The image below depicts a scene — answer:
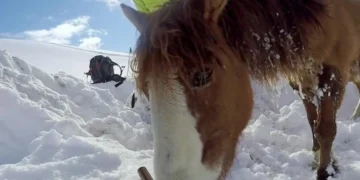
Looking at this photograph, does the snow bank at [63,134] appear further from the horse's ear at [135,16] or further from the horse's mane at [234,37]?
the horse's mane at [234,37]

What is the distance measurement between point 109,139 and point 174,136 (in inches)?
108

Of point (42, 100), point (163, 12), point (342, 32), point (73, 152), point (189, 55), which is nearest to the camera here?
point (189, 55)

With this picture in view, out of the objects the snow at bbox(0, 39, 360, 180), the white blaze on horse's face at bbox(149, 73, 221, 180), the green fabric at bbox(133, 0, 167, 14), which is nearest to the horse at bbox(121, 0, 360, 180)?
the white blaze on horse's face at bbox(149, 73, 221, 180)

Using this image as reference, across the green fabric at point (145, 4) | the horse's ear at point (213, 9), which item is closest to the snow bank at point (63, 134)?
the green fabric at point (145, 4)

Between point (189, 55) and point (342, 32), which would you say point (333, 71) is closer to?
point (342, 32)

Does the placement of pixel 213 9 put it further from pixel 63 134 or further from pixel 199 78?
pixel 63 134

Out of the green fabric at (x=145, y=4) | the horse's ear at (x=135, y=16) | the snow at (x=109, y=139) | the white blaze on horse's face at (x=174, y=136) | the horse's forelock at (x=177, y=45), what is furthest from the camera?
the green fabric at (x=145, y=4)

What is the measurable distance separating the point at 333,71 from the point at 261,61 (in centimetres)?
93

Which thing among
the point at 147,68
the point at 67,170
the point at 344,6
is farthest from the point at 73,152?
the point at 344,6

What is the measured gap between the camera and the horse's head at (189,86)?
5.84 feet

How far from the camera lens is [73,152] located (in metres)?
3.57

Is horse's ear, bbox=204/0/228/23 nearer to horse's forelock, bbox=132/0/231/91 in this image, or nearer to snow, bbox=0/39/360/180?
horse's forelock, bbox=132/0/231/91

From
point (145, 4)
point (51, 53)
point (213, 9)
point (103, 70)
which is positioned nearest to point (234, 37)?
point (213, 9)

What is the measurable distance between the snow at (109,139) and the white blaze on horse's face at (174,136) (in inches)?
17.2
